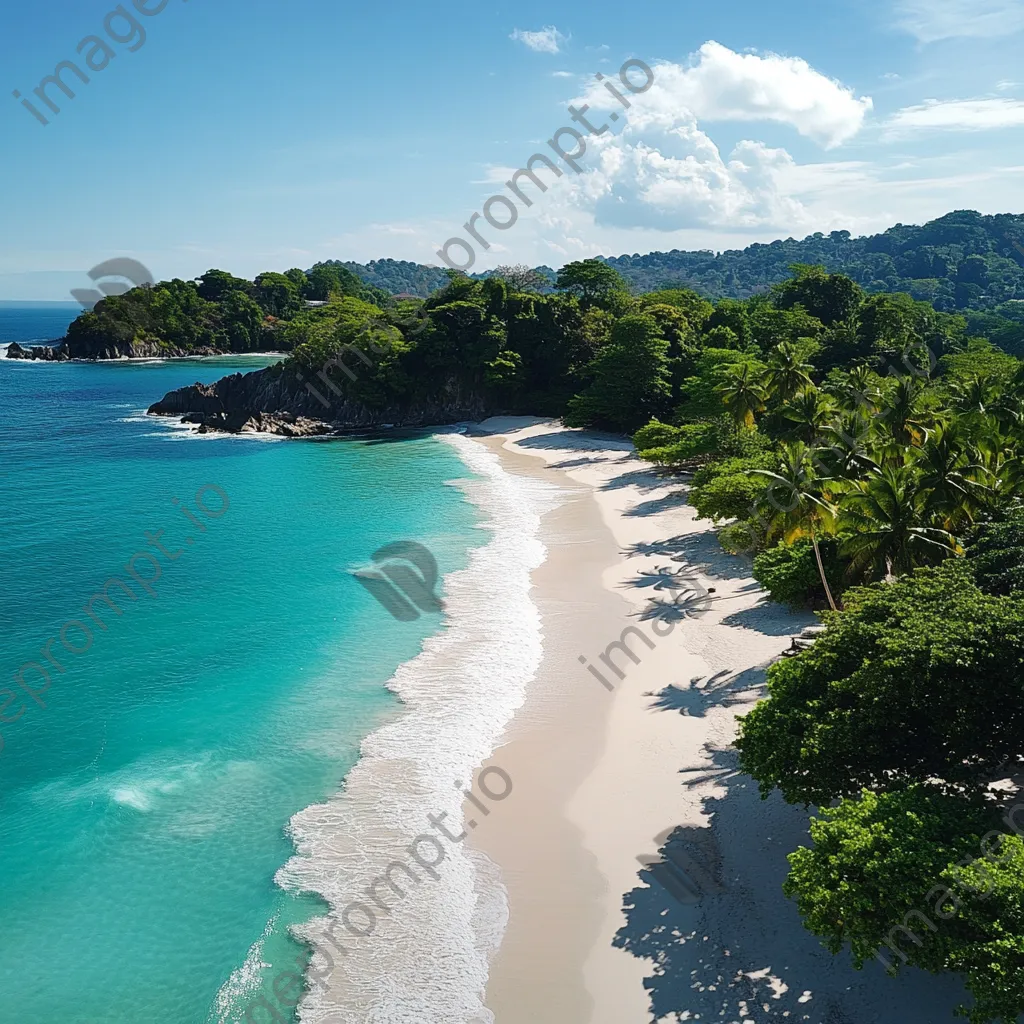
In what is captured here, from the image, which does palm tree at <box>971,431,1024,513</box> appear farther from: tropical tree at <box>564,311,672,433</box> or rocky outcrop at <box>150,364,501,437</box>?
rocky outcrop at <box>150,364,501,437</box>

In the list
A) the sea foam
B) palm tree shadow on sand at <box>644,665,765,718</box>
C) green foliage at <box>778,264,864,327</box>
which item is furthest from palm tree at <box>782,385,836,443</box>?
green foliage at <box>778,264,864,327</box>

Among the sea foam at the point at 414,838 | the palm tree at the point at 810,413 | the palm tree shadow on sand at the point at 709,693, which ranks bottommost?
the sea foam at the point at 414,838

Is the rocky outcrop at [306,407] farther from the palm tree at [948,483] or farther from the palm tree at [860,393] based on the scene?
the palm tree at [948,483]

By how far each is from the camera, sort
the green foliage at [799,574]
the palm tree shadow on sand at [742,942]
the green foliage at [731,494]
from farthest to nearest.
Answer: the green foliage at [731,494]
the green foliage at [799,574]
the palm tree shadow on sand at [742,942]

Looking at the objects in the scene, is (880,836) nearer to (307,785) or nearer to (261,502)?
(307,785)

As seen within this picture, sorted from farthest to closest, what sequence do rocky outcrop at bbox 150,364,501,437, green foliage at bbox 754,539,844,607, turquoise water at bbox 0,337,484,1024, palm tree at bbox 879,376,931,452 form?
rocky outcrop at bbox 150,364,501,437
palm tree at bbox 879,376,931,452
green foliage at bbox 754,539,844,607
turquoise water at bbox 0,337,484,1024

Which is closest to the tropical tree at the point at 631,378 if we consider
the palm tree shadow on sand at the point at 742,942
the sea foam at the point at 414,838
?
the sea foam at the point at 414,838

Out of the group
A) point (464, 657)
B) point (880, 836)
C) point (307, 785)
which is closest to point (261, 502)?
point (464, 657)
